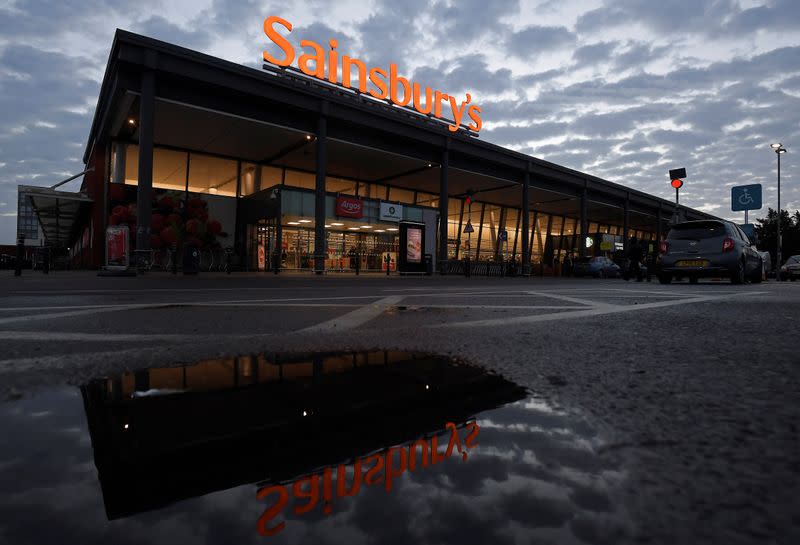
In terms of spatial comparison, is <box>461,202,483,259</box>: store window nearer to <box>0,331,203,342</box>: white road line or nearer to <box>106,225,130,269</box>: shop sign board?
<box>106,225,130,269</box>: shop sign board

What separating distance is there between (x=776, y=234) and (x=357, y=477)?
219ft

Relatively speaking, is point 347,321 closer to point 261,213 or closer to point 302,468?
point 302,468

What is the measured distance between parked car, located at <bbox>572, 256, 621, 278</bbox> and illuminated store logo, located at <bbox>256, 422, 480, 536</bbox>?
2958cm

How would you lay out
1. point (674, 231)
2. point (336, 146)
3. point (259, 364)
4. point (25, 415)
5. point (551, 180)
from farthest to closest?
point (551, 180)
point (336, 146)
point (674, 231)
point (259, 364)
point (25, 415)

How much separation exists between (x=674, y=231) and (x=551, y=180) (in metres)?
21.1

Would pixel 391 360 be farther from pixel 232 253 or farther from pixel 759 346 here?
pixel 232 253

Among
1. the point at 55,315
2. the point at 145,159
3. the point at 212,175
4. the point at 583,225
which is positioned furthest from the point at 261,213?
the point at 583,225

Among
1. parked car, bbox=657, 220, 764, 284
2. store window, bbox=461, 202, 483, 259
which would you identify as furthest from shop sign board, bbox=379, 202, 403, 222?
parked car, bbox=657, 220, 764, 284

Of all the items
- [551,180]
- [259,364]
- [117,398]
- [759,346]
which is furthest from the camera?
[551,180]

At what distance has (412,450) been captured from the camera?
959mm

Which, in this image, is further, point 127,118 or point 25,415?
point 127,118

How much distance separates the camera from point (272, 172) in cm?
2769

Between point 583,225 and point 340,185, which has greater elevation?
point 340,185

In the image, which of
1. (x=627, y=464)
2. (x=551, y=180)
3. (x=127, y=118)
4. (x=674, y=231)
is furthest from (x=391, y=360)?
(x=551, y=180)
